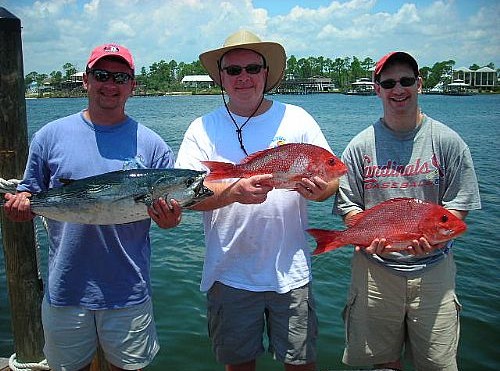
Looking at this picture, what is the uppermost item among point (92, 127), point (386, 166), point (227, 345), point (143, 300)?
point (92, 127)

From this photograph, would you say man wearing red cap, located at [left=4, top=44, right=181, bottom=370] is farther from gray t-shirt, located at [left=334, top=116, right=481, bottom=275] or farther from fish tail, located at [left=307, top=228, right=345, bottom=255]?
gray t-shirt, located at [left=334, top=116, right=481, bottom=275]

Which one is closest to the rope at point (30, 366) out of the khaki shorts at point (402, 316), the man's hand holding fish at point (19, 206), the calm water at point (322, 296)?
the calm water at point (322, 296)

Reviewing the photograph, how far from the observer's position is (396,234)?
3436 millimetres

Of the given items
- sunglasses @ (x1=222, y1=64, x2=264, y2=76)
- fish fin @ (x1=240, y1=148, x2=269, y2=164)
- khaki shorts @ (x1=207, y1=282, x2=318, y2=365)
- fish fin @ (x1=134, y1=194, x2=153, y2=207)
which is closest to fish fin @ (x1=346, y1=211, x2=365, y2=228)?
khaki shorts @ (x1=207, y1=282, x2=318, y2=365)

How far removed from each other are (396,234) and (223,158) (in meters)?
1.43

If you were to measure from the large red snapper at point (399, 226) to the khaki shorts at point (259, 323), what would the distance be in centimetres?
51

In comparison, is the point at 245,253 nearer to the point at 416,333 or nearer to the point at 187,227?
the point at 416,333

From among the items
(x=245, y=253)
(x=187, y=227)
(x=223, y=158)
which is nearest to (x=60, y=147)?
(x=223, y=158)

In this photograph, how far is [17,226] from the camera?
15.6ft

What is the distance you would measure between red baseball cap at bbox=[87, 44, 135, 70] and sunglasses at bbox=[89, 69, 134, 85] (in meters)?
0.08

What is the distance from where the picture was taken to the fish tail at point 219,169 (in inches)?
134

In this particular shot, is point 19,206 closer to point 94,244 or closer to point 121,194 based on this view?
point 94,244

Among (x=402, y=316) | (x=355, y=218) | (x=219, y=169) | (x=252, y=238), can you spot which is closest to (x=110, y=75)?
(x=219, y=169)

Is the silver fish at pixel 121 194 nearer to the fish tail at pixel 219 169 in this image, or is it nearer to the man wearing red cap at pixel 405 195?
the fish tail at pixel 219 169
